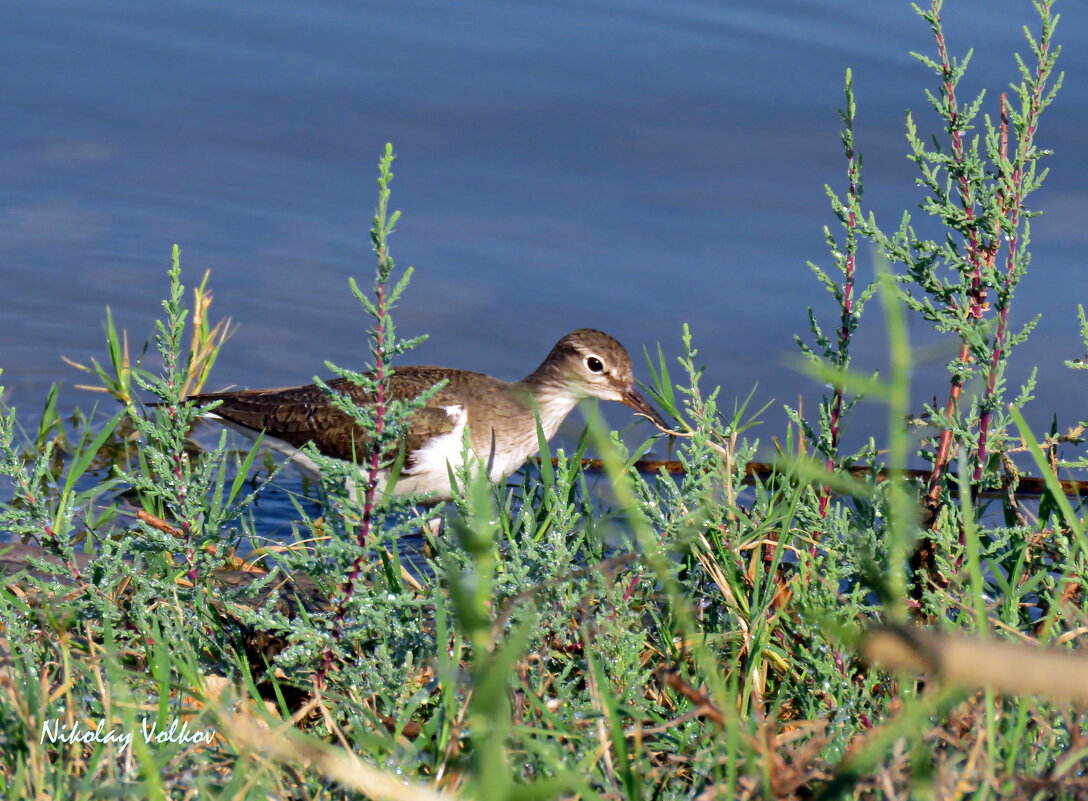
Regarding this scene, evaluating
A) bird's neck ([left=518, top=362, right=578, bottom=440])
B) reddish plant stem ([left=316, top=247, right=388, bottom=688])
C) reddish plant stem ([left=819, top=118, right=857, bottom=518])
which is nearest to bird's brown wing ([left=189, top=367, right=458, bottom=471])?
bird's neck ([left=518, top=362, right=578, bottom=440])

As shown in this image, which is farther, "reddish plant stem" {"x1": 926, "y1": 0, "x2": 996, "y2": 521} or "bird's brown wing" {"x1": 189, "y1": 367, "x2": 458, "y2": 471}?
"bird's brown wing" {"x1": 189, "y1": 367, "x2": 458, "y2": 471}

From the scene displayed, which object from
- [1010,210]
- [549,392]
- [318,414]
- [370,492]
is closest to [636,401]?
[549,392]

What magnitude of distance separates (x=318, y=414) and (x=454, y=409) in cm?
72

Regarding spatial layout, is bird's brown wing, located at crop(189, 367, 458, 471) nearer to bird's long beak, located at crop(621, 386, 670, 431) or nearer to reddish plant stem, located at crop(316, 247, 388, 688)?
bird's long beak, located at crop(621, 386, 670, 431)

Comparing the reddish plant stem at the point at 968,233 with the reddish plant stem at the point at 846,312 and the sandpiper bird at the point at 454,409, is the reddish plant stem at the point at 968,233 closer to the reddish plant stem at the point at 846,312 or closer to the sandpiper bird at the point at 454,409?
the reddish plant stem at the point at 846,312

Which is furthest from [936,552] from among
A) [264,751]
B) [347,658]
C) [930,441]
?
[264,751]

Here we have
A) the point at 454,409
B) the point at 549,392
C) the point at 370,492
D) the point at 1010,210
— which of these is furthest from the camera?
the point at 549,392

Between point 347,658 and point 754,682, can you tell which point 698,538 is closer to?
point 754,682

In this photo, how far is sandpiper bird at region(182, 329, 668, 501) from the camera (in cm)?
624

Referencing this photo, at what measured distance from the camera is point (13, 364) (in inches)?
284

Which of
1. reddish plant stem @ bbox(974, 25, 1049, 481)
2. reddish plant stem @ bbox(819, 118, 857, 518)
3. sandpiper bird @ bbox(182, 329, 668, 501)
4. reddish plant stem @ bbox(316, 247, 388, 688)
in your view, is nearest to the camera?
reddish plant stem @ bbox(316, 247, 388, 688)

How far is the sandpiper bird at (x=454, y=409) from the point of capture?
6242 millimetres

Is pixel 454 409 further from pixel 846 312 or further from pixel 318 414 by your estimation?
pixel 846 312

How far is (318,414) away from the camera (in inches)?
257
